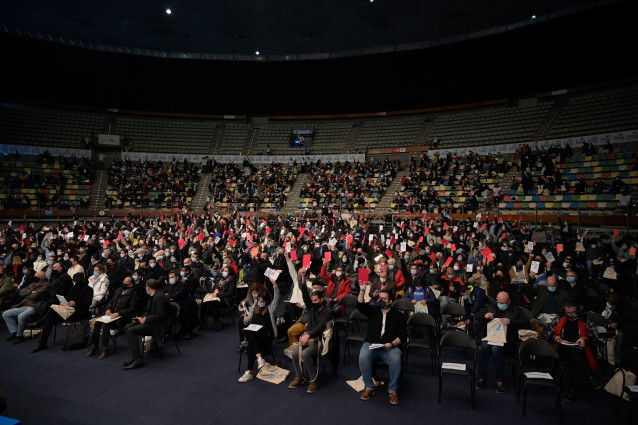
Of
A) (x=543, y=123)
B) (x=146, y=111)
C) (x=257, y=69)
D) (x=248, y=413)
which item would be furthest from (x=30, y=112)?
(x=543, y=123)

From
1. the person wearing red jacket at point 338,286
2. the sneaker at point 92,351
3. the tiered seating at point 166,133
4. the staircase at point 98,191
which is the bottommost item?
the sneaker at point 92,351

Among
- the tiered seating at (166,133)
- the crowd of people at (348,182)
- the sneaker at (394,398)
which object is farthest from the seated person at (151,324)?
the tiered seating at (166,133)

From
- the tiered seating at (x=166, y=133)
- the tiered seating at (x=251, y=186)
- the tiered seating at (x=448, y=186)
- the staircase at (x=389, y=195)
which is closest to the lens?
the tiered seating at (x=448, y=186)

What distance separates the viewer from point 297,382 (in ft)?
19.7

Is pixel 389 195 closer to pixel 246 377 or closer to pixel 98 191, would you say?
pixel 246 377

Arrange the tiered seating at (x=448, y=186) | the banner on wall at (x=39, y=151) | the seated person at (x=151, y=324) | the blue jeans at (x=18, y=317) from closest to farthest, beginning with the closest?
the seated person at (x=151, y=324) → the blue jeans at (x=18, y=317) → the tiered seating at (x=448, y=186) → the banner on wall at (x=39, y=151)

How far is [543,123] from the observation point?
27094mm

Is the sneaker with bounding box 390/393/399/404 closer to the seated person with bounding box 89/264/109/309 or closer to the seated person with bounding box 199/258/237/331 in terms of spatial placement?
the seated person with bounding box 199/258/237/331

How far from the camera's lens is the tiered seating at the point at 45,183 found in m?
25.6

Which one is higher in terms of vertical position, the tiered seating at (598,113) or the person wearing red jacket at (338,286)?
the tiered seating at (598,113)

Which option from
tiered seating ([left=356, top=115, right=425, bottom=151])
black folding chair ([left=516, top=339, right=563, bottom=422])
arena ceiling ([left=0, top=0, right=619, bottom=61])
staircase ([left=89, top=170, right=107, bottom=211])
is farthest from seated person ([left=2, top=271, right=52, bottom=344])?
tiered seating ([left=356, top=115, right=425, bottom=151])

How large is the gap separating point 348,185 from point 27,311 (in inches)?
890

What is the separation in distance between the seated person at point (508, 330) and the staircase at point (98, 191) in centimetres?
2915

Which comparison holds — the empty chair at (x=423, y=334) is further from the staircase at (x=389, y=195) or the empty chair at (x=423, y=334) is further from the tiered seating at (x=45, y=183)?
the tiered seating at (x=45, y=183)
